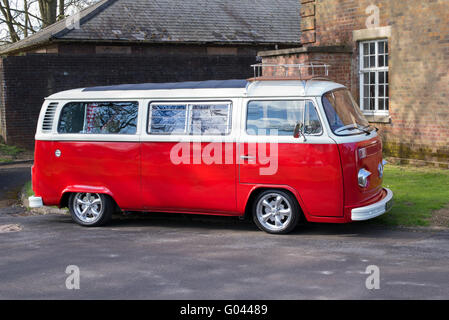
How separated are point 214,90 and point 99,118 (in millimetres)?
1953

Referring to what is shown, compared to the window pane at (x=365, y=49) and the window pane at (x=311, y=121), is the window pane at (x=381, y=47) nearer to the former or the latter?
the window pane at (x=365, y=49)

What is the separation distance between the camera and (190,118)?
9.23 m

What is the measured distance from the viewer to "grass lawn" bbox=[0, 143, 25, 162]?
2120 centimetres

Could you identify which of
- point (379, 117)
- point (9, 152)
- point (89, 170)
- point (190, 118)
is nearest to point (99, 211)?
point (89, 170)

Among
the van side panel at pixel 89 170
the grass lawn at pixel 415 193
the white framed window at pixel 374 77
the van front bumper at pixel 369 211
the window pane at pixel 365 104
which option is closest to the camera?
the van front bumper at pixel 369 211

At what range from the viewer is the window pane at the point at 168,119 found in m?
9.28

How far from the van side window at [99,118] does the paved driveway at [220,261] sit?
1.52 meters

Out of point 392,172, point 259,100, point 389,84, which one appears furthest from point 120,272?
point 389,84

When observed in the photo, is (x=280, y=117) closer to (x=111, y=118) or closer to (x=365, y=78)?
(x=111, y=118)

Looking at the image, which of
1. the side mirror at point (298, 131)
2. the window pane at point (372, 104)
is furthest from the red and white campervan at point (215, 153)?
the window pane at point (372, 104)

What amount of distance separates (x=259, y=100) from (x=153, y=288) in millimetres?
3528

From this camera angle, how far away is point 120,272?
22.7 feet

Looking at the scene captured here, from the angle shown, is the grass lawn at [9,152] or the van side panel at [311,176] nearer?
the van side panel at [311,176]
